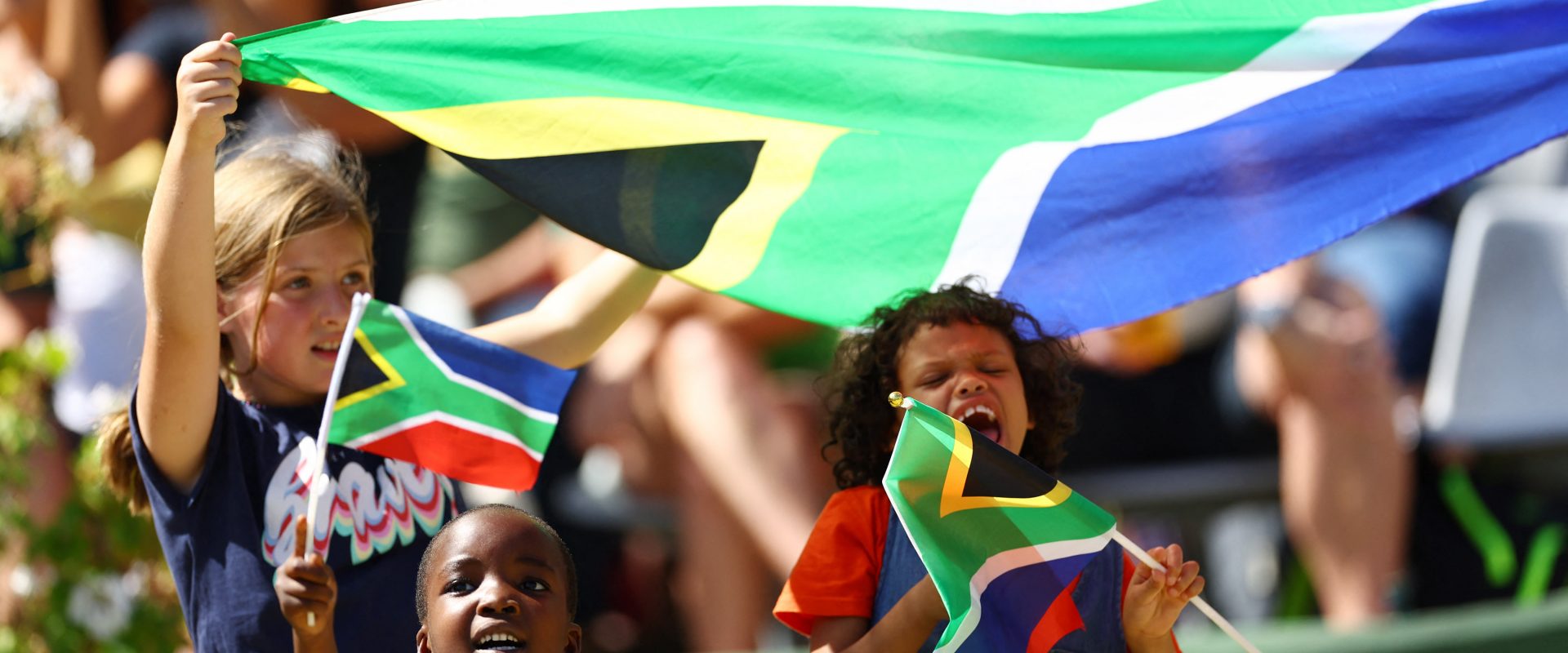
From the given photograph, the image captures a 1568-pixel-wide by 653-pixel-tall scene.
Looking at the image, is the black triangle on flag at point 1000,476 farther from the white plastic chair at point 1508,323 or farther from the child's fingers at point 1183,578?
the white plastic chair at point 1508,323

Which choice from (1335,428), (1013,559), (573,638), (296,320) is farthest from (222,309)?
(1335,428)

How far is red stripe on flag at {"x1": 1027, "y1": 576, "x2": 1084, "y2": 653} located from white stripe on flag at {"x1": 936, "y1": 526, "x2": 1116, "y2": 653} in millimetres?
46

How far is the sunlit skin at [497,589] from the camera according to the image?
7.29 feet

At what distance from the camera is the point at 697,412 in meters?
4.44

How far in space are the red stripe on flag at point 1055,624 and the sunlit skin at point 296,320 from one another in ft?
3.59

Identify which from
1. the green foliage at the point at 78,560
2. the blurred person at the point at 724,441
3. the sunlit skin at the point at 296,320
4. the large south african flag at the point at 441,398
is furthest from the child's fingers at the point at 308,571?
the blurred person at the point at 724,441

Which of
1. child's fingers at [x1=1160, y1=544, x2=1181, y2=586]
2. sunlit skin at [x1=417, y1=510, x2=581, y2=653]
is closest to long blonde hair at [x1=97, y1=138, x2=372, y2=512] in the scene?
sunlit skin at [x1=417, y1=510, x2=581, y2=653]

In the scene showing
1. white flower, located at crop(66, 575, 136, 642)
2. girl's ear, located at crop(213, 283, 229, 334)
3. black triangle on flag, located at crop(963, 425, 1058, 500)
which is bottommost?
white flower, located at crop(66, 575, 136, 642)

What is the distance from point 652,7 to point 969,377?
76 centimetres

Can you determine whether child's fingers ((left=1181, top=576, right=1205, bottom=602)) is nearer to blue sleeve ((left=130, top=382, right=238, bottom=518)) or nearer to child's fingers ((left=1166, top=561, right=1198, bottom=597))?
child's fingers ((left=1166, top=561, right=1198, bottom=597))

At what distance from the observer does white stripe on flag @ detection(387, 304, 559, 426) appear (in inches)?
105

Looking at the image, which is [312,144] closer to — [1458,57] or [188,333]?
[188,333]

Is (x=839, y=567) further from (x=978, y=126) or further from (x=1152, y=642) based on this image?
(x=978, y=126)

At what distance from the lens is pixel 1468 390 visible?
4.87m
